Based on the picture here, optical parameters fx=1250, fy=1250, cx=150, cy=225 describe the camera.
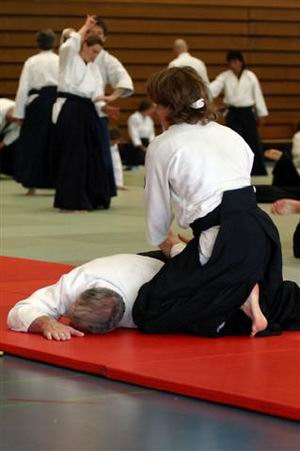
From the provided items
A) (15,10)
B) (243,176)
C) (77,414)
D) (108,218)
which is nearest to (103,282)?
(243,176)

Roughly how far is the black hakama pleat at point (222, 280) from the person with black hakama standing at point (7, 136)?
12089mm

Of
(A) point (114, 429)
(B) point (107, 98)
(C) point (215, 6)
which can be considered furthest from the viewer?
(C) point (215, 6)

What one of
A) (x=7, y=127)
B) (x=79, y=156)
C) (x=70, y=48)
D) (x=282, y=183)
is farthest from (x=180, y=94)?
(x=7, y=127)

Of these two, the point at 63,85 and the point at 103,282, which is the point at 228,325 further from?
the point at 63,85

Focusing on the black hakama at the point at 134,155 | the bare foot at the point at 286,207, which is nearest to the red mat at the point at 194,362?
the bare foot at the point at 286,207

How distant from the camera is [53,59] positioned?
1452 centimetres

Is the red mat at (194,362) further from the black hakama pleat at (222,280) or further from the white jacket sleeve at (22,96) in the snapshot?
the white jacket sleeve at (22,96)

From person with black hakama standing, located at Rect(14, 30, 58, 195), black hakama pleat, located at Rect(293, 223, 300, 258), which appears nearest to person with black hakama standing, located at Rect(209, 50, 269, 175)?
person with black hakama standing, located at Rect(14, 30, 58, 195)

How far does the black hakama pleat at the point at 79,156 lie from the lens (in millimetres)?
12609

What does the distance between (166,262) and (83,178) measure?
6908 millimetres

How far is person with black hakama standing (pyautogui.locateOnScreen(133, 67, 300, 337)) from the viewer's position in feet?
18.6

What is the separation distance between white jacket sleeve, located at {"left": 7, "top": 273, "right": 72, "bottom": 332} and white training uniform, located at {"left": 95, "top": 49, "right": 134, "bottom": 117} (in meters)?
7.44

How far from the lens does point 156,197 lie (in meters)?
5.80

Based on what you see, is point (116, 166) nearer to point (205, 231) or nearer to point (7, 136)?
point (7, 136)
